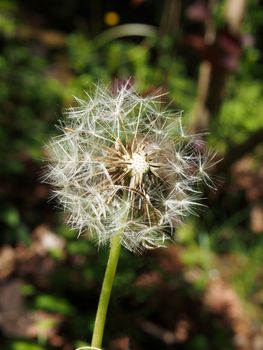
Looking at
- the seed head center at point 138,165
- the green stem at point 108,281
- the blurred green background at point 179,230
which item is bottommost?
the green stem at point 108,281

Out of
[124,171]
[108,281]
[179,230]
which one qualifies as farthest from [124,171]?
[179,230]

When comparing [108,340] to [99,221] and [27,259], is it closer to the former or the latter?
[99,221]

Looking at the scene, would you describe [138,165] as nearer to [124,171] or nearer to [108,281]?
[124,171]

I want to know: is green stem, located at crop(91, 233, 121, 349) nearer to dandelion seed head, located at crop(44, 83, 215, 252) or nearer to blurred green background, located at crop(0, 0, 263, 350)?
dandelion seed head, located at crop(44, 83, 215, 252)

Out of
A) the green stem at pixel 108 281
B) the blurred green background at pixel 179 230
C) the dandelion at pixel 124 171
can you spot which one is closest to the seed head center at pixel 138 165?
the dandelion at pixel 124 171

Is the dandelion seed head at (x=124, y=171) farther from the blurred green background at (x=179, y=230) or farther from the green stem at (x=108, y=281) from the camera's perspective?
the blurred green background at (x=179, y=230)

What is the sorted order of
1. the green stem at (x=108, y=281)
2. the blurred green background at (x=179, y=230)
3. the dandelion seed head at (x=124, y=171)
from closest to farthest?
the green stem at (x=108, y=281) < the dandelion seed head at (x=124, y=171) < the blurred green background at (x=179, y=230)

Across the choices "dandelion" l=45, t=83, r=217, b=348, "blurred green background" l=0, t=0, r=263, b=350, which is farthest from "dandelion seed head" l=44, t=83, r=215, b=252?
"blurred green background" l=0, t=0, r=263, b=350

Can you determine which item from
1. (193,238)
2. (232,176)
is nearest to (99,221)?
(193,238)
